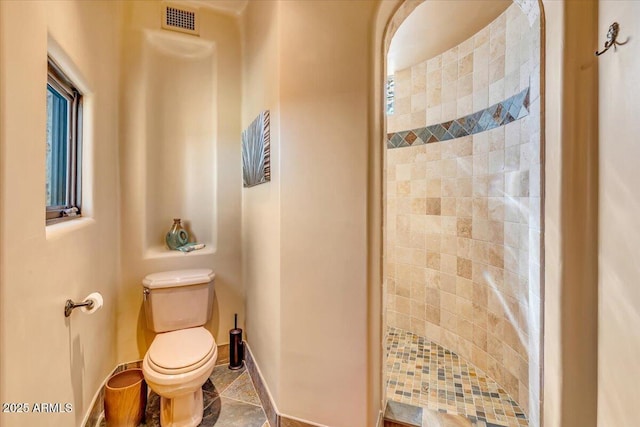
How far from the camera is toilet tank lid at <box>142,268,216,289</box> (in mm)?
1829


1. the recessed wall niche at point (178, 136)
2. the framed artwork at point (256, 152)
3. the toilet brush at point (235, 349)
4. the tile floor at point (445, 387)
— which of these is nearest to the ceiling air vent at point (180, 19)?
the recessed wall niche at point (178, 136)

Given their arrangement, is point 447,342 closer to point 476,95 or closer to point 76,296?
point 476,95

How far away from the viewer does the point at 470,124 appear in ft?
6.81

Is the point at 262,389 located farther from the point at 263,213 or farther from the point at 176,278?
the point at 263,213

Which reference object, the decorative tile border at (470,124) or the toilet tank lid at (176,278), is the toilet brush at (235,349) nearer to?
the toilet tank lid at (176,278)

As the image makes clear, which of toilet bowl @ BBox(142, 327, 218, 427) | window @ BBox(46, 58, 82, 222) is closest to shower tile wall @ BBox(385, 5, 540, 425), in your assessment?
toilet bowl @ BBox(142, 327, 218, 427)

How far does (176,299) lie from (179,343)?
0.33 meters

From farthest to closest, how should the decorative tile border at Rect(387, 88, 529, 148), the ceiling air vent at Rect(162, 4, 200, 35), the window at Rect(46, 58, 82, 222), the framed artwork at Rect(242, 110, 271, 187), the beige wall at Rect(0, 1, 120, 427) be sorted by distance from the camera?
1. the ceiling air vent at Rect(162, 4, 200, 35)
2. the decorative tile border at Rect(387, 88, 529, 148)
3. the framed artwork at Rect(242, 110, 271, 187)
4. the window at Rect(46, 58, 82, 222)
5. the beige wall at Rect(0, 1, 120, 427)

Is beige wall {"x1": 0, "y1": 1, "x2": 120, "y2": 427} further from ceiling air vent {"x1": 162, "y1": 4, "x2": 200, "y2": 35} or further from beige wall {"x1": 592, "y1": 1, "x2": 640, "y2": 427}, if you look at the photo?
beige wall {"x1": 592, "y1": 1, "x2": 640, "y2": 427}

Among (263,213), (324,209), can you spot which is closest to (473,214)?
(324,209)

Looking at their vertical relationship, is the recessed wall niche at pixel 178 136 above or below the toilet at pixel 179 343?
above

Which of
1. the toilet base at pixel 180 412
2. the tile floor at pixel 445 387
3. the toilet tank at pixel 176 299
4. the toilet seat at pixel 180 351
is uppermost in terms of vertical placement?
the toilet tank at pixel 176 299

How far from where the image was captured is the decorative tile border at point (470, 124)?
5.48 ft

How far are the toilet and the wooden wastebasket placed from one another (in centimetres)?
13
